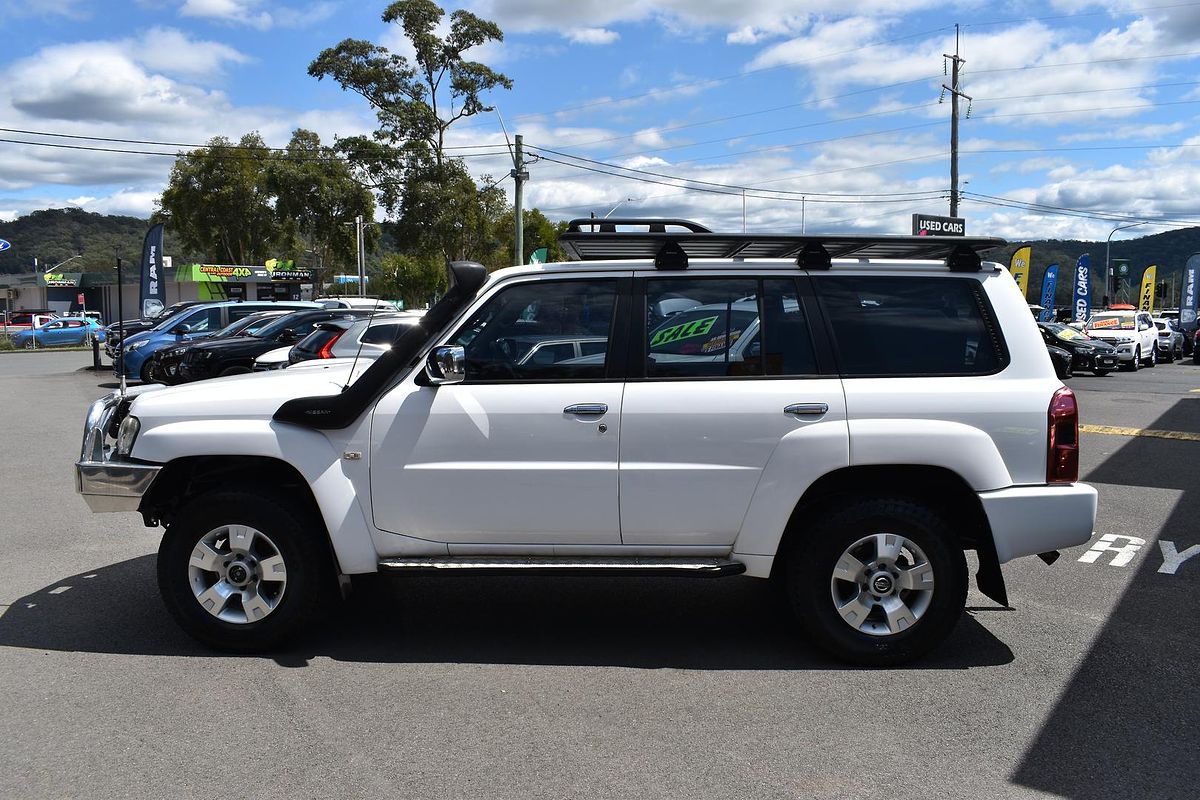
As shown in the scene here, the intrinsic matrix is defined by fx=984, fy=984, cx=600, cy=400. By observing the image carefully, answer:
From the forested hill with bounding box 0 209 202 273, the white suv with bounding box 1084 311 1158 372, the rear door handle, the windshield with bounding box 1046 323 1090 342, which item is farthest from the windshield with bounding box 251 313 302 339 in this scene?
the forested hill with bounding box 0 209 202 273

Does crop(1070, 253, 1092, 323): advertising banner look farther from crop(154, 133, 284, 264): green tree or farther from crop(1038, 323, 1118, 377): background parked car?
crop(154, 133, 284, 264): green tree

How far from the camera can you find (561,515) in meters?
4.61

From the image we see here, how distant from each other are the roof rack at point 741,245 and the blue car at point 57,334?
4268cm

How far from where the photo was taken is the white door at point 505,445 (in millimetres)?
4574

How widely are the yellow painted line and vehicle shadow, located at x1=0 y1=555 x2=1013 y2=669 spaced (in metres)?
9.70

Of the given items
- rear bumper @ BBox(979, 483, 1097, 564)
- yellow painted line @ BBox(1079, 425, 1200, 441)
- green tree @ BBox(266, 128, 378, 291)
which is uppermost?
green tree @ BBox(266, 128, 378, 291)

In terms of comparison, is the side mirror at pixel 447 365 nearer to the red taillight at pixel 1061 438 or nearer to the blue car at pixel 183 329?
the red taillight at pixel 1061 438

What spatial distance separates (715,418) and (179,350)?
16424mm

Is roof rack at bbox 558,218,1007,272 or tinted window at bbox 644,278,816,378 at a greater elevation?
roof rack at bbox 558,218,1007,272

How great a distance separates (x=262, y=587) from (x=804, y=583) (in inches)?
103

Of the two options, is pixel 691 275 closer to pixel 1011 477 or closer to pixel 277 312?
pixel 1011 477

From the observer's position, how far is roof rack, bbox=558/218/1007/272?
477 cm

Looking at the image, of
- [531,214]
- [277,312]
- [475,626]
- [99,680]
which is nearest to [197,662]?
[99,680]

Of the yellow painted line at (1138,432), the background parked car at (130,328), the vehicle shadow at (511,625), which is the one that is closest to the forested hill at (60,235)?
the background parked car at (130,328)
